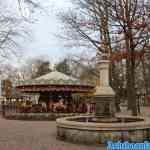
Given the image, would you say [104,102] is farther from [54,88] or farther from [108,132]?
[54,88]

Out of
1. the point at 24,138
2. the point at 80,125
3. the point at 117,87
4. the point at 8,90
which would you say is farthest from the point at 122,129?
the point at 8,90

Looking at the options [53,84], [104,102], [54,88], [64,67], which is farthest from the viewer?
[64,67]

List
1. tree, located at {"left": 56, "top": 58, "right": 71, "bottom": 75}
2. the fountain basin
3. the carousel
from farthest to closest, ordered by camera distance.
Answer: tree, located at {"left": 56, "top": 58, "right": 71, "bottom": 75} → the carousel → the fountain basin

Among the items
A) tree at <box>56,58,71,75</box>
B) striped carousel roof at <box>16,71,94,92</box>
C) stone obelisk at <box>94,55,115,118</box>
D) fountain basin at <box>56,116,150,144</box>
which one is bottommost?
fountain basin at <box>56,116,150,144</box>

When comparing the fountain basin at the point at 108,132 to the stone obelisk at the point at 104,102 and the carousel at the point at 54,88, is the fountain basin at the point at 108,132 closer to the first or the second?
the stone obelisk at the point at 104,102

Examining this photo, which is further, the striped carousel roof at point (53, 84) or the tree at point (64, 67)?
the tree at point (64, 67)

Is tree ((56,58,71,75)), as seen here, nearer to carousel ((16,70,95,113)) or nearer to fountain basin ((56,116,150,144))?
carousel ((16,70,95,113))

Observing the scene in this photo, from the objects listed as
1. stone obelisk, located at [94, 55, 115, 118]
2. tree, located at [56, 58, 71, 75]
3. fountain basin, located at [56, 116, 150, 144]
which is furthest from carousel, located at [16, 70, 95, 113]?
tree, located at [56, 58, 71, 75]

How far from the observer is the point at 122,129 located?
13.3 meters

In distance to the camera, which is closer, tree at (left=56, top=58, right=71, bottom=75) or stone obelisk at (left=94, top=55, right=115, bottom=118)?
stone obelisk at (left=94, top=55, right=115, bottom=118)

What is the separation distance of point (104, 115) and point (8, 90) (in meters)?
52.0

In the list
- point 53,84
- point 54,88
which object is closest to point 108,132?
point 53,84

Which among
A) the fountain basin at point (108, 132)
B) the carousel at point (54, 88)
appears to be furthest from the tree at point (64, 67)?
the fountain basin at point (108, 132)

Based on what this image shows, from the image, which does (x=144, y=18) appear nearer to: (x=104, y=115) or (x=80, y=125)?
(x=104, y=115)
